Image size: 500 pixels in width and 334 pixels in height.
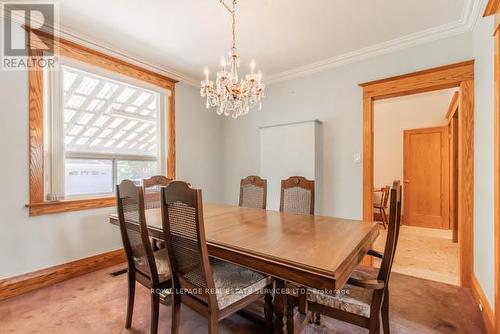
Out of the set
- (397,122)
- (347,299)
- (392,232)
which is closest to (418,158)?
(397,122)

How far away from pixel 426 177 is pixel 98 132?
584cm

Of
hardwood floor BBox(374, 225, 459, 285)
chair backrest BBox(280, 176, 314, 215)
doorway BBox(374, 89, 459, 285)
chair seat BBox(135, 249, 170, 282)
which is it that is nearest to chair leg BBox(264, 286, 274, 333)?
chair seat BBox(135, 249, 170, 282)

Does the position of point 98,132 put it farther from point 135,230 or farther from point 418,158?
point 418,158

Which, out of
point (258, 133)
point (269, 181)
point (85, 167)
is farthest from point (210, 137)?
point (85, 167)

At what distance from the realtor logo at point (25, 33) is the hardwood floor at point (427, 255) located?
14.5 ft

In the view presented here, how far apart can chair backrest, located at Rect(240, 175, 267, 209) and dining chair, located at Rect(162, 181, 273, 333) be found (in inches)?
45.3

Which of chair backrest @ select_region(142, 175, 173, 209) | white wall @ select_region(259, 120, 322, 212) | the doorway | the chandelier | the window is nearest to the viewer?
the chandelier

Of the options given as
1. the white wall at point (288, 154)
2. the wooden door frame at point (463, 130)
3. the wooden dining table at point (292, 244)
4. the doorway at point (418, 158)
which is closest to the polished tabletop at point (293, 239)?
the wooden dining table at point (292, 244)

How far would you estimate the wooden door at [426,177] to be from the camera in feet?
15.8

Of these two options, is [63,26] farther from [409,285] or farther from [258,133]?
[409,285]

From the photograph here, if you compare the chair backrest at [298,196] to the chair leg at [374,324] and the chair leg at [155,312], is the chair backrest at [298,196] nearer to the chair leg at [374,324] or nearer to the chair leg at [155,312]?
the chair leg at [374,324]

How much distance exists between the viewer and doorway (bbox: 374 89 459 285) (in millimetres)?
4746

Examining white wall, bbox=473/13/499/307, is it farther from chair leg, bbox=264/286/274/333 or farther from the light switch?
chair leg, bbox=264/286/274/333

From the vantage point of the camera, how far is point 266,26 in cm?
243
